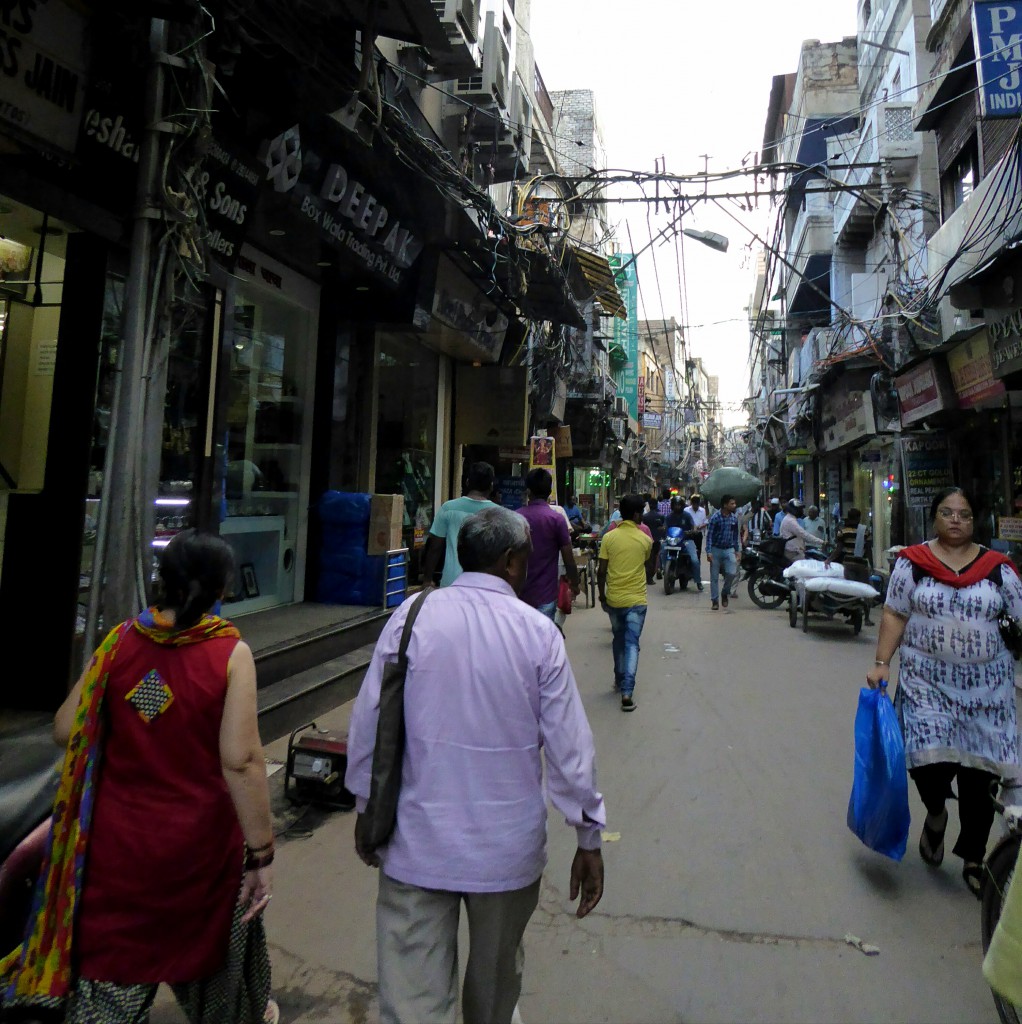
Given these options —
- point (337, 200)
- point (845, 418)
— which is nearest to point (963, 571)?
point (337, 200)

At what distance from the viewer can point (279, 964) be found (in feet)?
9.02

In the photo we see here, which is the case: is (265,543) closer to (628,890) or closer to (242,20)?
(242,20)

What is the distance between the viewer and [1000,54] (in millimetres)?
7438

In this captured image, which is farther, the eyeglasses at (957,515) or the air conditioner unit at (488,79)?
the air conditioner unit at (488,79)

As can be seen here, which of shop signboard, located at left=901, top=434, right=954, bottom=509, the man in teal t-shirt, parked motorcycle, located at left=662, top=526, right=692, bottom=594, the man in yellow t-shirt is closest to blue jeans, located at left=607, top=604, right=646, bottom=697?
the man in yellow t-shirt

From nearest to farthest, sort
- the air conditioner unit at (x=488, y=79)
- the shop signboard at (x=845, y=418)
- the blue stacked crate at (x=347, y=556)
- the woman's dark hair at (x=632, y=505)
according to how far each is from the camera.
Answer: the woman's dark hair at (x=632, y=505) → the blue stacked crate at (x=347, y=556) → the air conditioner unit at (x=488, y=79) → the shop signboard at (x=845, y=418)

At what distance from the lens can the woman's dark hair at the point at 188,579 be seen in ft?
6.26

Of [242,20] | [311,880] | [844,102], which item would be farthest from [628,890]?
[844,102]

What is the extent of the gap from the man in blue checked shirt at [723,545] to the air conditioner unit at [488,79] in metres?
6.87

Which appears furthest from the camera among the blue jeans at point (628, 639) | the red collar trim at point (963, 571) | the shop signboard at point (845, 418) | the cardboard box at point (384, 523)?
the shop signboard at point (845, 418)

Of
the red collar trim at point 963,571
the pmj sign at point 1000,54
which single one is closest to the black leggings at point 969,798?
the red collar trim at point 963,571

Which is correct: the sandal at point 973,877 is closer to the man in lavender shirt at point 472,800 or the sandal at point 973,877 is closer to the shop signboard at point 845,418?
the man in lavender shirt at point 472,800

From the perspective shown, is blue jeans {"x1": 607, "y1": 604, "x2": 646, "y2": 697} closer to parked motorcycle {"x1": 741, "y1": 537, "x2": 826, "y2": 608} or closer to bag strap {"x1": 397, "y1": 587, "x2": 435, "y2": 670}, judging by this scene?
bag strap {"x1": 397, "y1": 587, "x2": 435, "y2": 670}

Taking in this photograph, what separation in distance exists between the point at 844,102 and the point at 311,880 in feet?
91.4
